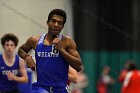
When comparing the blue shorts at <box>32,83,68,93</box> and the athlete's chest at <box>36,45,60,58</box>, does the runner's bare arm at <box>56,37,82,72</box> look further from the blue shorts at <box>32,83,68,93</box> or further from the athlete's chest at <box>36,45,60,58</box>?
the blue shorts at <box>32,83,68,93</box>

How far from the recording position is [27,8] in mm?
12625

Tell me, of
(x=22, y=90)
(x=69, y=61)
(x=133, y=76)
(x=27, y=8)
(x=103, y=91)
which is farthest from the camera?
(x=103, y=91)

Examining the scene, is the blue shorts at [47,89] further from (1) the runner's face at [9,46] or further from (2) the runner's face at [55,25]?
(1) the runner's face at [9,46]

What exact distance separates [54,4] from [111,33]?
1115cm

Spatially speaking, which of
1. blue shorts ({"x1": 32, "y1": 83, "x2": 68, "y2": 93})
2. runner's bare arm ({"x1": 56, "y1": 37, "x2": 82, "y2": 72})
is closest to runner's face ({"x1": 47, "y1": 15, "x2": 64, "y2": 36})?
runner's bare arm ({"x1": 56, "y1": 37, "x2": 82, "y2": 72})

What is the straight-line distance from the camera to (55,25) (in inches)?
308

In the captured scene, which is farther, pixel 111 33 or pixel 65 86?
pixel 111 33

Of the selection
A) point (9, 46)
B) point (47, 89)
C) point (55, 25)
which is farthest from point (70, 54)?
point (9, 46)

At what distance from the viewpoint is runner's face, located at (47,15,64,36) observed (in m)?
7.85

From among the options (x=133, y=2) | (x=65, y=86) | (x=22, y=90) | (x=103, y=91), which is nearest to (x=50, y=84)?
(x=65, y=86)

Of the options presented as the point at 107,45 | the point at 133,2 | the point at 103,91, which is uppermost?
the point at 133,2

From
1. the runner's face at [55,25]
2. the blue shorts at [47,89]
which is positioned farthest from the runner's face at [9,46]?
the runner's face at [55,25]

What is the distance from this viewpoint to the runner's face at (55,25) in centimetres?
785

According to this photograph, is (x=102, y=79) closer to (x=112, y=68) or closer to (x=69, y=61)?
(x=112, y=68)
